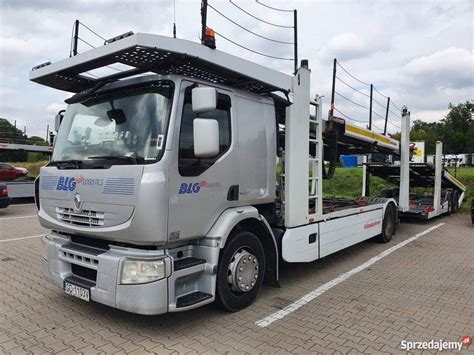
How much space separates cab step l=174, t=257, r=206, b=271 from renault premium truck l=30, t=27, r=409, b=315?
0.4 inches

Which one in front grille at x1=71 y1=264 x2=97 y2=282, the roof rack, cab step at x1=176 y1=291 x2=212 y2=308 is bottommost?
cab step at x1=176 y1=291 x2=212 y2=308

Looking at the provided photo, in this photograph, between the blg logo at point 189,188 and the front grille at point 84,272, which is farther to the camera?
the front grille at point 84,272

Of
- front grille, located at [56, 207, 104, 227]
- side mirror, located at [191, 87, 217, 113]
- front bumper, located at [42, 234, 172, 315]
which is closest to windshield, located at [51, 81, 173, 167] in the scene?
side mirror, located at [191, 87, 217, 113]

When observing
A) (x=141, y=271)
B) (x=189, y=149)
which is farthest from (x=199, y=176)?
(x=141, y=271)

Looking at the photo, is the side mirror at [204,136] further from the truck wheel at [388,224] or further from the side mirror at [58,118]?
the truck wheel at [388,224]

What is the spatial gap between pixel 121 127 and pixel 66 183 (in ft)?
2.90

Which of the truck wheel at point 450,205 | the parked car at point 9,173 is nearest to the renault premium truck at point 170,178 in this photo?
the truck wheel at point 450,205

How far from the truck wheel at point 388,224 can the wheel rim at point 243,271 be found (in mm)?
4874

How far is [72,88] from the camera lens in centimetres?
485

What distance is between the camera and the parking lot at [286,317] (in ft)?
11.9

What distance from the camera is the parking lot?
11.9ft

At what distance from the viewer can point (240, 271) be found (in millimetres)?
4277

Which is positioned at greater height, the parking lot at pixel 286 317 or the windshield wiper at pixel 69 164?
the windshield wiper at pixel 69 164

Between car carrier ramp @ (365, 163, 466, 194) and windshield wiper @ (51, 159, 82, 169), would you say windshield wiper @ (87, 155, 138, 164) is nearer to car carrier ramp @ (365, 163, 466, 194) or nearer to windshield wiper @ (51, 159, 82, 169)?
windshield wiper @ (51, 159, 82, 169)
